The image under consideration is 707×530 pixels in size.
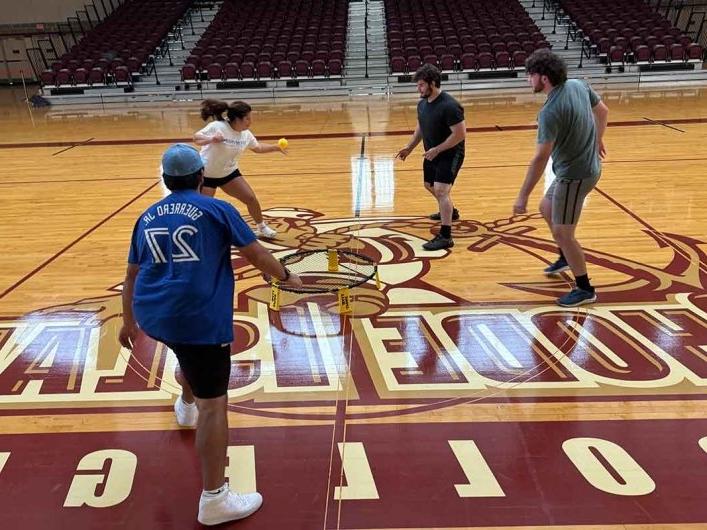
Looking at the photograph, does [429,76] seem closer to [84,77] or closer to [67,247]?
[67,247]

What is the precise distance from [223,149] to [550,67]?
9.76 ft

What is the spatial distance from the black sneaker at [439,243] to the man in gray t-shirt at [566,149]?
4.55 feet

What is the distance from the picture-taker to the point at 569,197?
14.0 ft

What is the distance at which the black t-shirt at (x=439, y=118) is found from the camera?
5.48 metres

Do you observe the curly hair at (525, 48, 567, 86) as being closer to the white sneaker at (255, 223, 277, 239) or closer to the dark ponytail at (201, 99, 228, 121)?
the dark ponytail at (201, 99, 228, 121)

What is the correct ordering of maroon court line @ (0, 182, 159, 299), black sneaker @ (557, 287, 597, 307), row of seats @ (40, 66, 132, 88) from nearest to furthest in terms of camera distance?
1. black sneaker @ (557, 287, 597, 307)
2. maroon court line @ (0, 182, 159, 299)
3. row of seats @ (40, 66, 132, 88)

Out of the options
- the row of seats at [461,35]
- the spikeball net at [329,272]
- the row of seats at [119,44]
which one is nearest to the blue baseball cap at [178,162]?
the spikeball net at [329,272]

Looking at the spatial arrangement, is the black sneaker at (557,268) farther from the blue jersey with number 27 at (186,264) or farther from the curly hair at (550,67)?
the blue jersey with number 27 at (186,264)

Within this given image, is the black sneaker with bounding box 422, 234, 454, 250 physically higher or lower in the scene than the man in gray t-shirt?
lower

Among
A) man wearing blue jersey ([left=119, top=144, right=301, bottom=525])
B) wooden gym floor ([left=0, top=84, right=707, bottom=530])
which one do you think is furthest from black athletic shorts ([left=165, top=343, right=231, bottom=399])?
wooden gym floor ([left=0, top=84, right=707, bottom=530])

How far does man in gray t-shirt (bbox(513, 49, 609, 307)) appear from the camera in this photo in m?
3.97

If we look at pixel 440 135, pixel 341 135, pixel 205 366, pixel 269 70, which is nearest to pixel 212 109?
pixel 440 135

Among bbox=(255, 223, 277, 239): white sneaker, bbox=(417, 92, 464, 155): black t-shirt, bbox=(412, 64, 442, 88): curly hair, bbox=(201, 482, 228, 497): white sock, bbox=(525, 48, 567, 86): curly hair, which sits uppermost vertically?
bbox=(525, 48, 567, 86): curly hair

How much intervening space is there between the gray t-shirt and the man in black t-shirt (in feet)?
4.63
